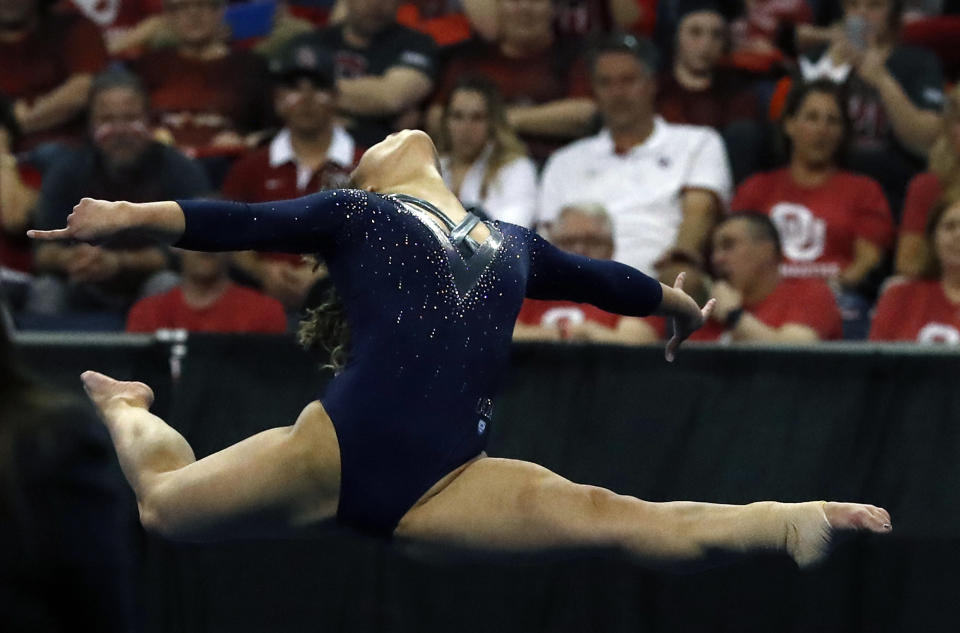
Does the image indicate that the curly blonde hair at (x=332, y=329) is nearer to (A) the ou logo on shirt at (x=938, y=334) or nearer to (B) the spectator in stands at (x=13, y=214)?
(A) the ou logo on shirt at (x=938, y=334)

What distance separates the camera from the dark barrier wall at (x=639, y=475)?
478 cm

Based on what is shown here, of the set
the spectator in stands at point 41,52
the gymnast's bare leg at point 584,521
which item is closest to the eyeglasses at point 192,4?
the spectator in stands at point 41,52

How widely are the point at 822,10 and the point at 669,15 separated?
761 mm

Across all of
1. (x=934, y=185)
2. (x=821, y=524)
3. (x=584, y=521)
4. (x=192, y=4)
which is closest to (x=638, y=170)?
(x=934, y=185)

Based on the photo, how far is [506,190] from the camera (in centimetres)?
666

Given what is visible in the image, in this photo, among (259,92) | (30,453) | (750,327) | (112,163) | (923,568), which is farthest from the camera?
(259,92)

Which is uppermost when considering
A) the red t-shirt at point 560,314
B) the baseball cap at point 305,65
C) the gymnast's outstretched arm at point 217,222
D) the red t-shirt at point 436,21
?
the gymnast's outstretched arm at point 217,222

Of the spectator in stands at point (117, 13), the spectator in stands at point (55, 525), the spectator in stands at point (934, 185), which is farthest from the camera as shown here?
the spectator in stands at point (117, 13)

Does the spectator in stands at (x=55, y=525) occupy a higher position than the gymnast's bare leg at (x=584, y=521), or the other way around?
the spectator in stands at (x=55, y=525)

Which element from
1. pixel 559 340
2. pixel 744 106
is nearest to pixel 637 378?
pixel 559 340

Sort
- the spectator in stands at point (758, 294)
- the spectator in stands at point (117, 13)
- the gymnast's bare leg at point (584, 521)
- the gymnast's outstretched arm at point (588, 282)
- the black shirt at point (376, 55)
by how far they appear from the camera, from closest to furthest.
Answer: the gymnast's bare leg at point (584, 521) < the gymnast's outstretched arm at point (588, 282) < the spectator in stands at point (758, 294) < the black shirt at point (376, 55) < the spectator in stands at point (117, 13)

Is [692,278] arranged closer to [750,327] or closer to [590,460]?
[750,327]

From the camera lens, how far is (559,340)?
497 cm

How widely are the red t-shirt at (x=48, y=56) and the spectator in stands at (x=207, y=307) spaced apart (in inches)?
78.3
